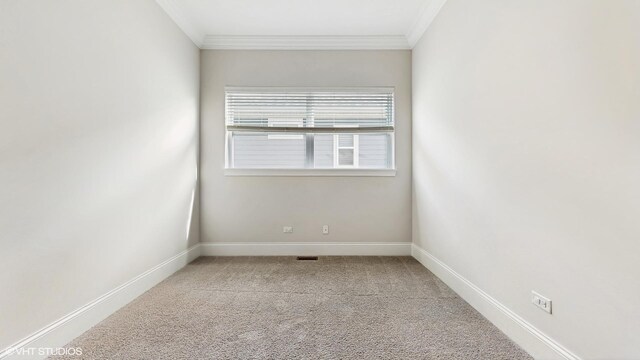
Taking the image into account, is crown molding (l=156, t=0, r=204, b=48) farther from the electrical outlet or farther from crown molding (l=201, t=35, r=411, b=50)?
the electrical outlet

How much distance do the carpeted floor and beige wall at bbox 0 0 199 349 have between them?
375 millimetres

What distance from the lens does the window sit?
11.6 feet

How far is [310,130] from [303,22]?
124cm

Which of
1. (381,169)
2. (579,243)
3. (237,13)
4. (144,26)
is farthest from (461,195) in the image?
(144,26)

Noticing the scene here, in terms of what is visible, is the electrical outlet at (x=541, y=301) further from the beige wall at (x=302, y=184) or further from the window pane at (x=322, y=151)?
the window pane at (x=322, y=151)

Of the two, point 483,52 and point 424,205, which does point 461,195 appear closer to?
point 424,205

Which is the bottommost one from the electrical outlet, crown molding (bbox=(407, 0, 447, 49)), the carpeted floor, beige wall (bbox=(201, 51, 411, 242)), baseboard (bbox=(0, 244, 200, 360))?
the carpeted floor

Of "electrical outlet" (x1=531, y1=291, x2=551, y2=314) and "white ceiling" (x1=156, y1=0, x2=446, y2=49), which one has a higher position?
"white ceiling" (x1=156, y1=0, x2=446, y2=49)

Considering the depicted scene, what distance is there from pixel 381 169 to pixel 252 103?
1.89 metres

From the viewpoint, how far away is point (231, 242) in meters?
3.47

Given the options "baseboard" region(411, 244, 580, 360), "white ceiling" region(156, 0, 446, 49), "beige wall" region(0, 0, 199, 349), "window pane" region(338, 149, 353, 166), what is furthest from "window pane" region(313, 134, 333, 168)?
"baseboard" region(411, 244, 580, 360)

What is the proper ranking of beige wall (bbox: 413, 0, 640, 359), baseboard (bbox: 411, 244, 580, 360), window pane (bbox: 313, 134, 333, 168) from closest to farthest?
1. beige wall (bbox: 413, 0, 640, 359)
2. baseboard (bbox: 411, 244, 580, 360)
3. window pane (bbox: 313, 134, 333, 168)

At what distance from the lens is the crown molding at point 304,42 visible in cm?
336

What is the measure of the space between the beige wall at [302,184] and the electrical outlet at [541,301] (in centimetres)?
195
